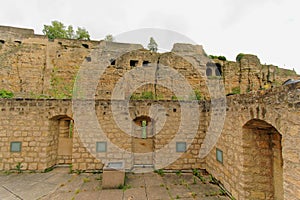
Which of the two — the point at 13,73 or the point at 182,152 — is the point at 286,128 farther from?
the point at 13,73

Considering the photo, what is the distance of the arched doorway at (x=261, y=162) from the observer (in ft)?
11.6

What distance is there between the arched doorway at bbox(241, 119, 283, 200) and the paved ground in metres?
0.86

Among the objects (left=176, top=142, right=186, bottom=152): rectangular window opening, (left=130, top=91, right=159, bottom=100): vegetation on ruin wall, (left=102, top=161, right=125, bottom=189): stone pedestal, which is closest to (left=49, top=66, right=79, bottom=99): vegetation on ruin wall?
(left=130, top=91, right=159, bottom=100): vegetation on ruin wall

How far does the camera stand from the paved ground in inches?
160

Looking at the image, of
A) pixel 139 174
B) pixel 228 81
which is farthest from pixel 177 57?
pixel 139 174

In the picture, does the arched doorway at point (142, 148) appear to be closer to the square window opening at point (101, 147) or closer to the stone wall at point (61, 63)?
the square window opening at point (101, 147)

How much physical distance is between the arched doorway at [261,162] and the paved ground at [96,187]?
86 cm

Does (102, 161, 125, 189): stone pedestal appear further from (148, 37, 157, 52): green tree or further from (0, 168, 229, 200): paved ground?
(148, 37, 157, 52): green tree

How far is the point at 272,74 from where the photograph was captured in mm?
19734

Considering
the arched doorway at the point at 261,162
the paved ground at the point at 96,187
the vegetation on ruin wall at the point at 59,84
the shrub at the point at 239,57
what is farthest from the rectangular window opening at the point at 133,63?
the arched doorway at the point at 261,162

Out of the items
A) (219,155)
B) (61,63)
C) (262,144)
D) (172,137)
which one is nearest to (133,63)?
(61,63)

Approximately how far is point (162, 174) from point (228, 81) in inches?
632

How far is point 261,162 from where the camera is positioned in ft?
12.1

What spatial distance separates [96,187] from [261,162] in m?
4.38
